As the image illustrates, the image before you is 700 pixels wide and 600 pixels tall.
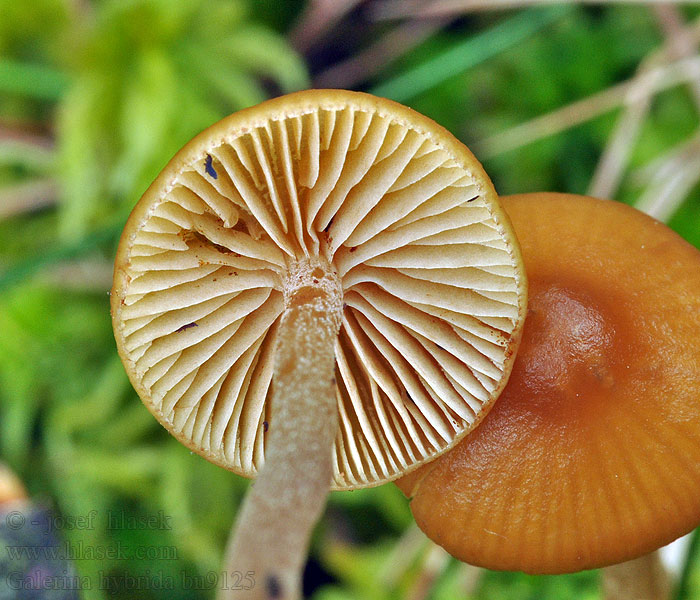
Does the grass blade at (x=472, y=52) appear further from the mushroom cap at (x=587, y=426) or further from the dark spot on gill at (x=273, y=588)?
the dark spot on gill at (x=273, y=588)

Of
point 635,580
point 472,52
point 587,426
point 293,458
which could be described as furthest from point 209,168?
point 472,52

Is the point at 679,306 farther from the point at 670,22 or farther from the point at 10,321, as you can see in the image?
the point at 10,321

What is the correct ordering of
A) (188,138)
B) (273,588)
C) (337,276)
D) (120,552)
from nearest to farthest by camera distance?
(273,588), (337,276), (120,552), (188,138)

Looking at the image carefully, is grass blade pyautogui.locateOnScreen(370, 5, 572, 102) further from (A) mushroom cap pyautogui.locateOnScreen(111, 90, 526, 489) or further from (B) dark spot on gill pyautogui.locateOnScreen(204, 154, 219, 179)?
(B) dark spot on gill pyautogui.locateOnScreen(204, 154, 219, 179)

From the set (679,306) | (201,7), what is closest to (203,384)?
(679,306)

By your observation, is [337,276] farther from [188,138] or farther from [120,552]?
[120,552]
